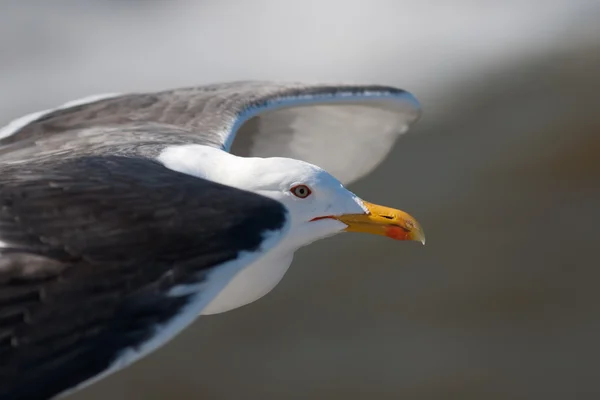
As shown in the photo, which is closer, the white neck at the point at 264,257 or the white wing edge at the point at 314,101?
the white neck at the point at 264,257

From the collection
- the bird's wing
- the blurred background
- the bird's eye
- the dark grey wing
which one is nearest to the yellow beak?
the bird's eye

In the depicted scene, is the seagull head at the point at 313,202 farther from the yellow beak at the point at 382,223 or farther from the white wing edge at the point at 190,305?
the white wing edge at the point at 190,305

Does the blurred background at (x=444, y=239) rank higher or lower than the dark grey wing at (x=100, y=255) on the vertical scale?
lower

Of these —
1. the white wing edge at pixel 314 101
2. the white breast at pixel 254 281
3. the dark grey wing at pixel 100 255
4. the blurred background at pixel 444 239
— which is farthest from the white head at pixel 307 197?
the blurred background at pixel 444 239

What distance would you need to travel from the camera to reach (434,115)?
1376 centimetres

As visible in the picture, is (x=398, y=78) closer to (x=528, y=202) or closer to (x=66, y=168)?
(x=528, y=202)

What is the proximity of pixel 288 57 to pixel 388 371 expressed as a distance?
757 centimetres

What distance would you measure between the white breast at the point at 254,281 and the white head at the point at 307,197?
0.11m

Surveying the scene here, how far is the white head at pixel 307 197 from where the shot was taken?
550 centimetres

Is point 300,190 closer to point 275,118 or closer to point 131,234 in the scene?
point 131,234

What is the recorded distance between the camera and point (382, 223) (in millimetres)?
5609

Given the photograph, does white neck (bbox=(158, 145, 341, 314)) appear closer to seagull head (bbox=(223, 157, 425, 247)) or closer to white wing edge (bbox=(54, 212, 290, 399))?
seagull head (bbox=(223, 157, 425, 247))

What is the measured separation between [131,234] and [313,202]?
1.15 meters

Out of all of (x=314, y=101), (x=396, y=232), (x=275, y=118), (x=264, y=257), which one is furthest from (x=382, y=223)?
(x=275, y=118)
